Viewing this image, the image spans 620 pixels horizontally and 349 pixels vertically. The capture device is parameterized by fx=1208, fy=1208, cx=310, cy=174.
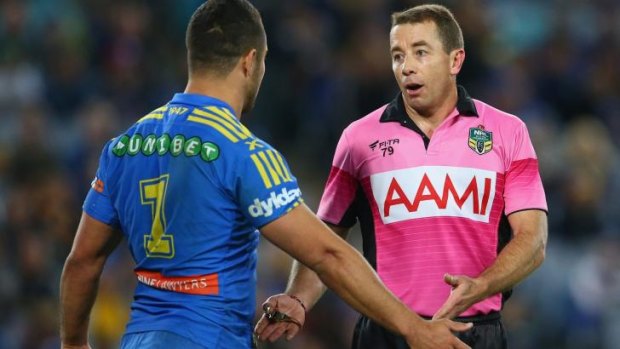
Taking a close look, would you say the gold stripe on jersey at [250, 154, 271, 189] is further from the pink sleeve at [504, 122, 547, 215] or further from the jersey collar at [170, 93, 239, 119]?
the pink sleeve at [504, 122, 547, 215]

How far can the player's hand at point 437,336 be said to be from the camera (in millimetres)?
4875

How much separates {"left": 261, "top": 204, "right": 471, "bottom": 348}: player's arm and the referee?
53 centimetres

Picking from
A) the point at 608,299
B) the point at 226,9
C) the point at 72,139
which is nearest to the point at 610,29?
the point at 608,299

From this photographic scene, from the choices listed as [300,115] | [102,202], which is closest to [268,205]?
[102,202]

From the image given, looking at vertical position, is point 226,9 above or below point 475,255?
above

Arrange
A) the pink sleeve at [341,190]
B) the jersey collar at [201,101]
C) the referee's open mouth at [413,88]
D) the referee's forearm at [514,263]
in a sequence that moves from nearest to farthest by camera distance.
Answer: the jersey collar at [201,101]
the referee's forearm at [514,263]
the referee's open mouth at [413,88]
the pink sleeve at [341,190]

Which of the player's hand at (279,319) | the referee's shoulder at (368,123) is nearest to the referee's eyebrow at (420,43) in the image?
the referee's shoulder at (368,123)

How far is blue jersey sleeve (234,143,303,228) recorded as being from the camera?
4.73 meters

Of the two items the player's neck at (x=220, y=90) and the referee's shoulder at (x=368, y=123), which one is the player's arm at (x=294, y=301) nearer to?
the referee's shoulder at (x=368, y=123)

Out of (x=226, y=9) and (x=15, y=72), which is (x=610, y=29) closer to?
(x=15, y=72)

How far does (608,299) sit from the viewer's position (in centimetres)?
1107

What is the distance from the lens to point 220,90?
4996mm

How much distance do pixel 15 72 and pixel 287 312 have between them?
730 centimetres

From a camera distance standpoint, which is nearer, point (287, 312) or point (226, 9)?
point (226, 9)
